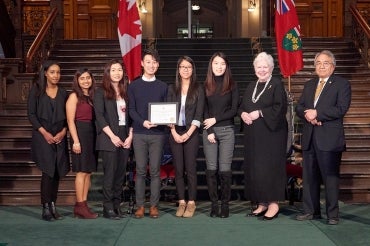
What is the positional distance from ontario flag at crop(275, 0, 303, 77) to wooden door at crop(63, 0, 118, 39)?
7.29m

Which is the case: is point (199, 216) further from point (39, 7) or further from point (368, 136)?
point (39, 7)

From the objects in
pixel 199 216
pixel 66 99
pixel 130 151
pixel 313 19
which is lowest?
pixel 199 216

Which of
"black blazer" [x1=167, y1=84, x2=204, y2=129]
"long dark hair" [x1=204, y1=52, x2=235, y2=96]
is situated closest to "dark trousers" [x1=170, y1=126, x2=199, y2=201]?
"black blazer" [x1=167, y1=84, x2=204, y2=129]

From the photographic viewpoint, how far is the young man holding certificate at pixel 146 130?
6461 mm

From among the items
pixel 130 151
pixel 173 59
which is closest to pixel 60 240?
pixel 130 151

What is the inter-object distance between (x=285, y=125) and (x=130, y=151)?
1742mm

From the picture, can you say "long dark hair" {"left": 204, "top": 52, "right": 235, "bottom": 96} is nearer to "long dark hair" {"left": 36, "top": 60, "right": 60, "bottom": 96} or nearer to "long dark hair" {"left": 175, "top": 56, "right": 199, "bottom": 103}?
"long dark hair" {"left": 175, "top": 56, "right": 199, "bottom": 103}

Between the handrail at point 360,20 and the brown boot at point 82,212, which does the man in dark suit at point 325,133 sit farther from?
the handrail at point 360,20

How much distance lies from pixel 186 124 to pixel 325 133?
4.74 ft

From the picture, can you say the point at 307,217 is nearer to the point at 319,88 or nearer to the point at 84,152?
the point at 319,88

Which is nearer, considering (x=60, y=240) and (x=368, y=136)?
(x=60, y=240)

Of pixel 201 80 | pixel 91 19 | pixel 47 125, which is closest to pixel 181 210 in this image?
pixel 47 125

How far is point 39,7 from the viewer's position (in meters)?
15.9

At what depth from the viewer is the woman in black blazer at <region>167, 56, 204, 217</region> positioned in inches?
254
